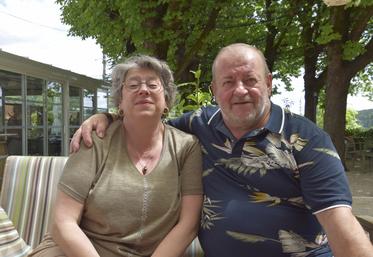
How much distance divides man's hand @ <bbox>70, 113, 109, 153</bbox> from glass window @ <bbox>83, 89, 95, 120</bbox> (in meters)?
10.3

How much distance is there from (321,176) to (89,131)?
3.94 ft

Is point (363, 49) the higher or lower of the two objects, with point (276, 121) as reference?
higher

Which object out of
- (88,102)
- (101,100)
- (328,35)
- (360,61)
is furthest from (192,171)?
(101,100)

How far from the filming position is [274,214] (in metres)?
2.09

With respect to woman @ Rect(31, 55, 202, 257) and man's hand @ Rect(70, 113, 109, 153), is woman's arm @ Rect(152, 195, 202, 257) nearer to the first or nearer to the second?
woman @ Rect(31, 55, 202, 257)

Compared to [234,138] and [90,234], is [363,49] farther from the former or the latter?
[90,234]

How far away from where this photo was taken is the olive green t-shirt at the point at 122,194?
2117 millimetres

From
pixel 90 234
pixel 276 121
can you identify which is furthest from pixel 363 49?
pixel 90 234

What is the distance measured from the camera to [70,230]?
6.70 ft

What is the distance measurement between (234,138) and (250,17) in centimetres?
1091

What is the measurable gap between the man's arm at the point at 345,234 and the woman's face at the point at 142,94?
102 centimetres

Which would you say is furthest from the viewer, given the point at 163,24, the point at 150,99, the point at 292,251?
the point at 163,24

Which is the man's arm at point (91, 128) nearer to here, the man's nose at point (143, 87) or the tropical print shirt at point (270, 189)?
the man's nose at point (143, 87)

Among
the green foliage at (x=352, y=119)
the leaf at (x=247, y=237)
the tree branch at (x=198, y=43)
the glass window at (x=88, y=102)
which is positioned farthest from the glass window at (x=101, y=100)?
the green foliage at (x=352, y=119)
